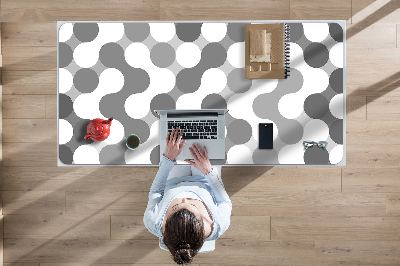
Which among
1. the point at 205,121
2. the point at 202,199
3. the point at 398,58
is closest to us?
the point at 202,199

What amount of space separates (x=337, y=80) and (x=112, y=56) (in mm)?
1382

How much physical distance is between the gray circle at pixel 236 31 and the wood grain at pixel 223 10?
254 mm

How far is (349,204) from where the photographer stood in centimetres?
168

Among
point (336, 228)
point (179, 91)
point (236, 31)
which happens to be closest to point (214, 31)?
point (236, 31)

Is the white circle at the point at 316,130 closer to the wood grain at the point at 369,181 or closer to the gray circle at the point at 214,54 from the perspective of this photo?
the wood grain at the point at 369,181

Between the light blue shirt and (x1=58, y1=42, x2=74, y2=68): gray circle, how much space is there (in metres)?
0.84

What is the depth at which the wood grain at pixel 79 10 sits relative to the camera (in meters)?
1.67

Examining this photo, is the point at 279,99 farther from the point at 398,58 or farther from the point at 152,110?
the point at 398,58

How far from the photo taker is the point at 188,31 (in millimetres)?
1465

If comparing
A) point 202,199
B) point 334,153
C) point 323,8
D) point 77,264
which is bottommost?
point 77,264

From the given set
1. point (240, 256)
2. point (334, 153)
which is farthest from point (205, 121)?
point (240, 256)

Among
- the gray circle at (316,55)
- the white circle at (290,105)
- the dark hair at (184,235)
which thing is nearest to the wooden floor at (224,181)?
the gray circle at (316,55)

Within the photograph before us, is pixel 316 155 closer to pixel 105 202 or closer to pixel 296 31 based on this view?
pixel 296 31

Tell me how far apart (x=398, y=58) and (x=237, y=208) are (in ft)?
4.94
